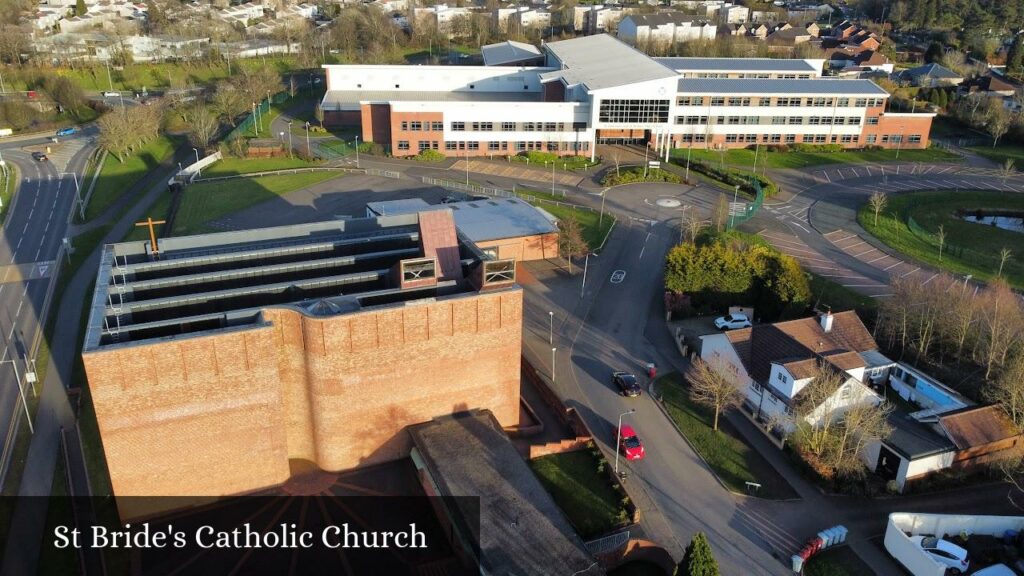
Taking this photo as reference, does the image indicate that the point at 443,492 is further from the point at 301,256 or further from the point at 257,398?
the point at 301,256

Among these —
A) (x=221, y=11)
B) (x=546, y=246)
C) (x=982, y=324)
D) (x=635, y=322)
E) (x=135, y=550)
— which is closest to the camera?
(x=135, y=550)

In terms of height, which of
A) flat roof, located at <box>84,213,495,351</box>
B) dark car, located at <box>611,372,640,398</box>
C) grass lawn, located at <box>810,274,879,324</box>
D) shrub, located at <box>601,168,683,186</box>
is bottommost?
dark car, located at <box>611,372,640,398</box>

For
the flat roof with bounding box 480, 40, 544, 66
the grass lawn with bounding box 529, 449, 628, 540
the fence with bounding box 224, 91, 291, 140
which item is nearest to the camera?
the grass lawn with bounding box 529, 449, 628, 540

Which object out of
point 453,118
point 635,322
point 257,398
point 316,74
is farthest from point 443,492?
point 316,74

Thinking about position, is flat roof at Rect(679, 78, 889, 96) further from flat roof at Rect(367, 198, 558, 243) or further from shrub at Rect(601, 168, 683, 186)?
flat roof at Rect(367, 198, 558, 243)

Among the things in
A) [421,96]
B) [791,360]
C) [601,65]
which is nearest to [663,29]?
[601,65]

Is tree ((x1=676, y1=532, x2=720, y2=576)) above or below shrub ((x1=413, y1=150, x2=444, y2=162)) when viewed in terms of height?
below

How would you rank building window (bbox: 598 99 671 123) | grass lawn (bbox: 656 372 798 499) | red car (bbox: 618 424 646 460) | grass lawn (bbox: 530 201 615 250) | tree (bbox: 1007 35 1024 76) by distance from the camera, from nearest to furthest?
grass lawn (bbox: 656 372 798 499) < red car (bbox: 618 424 646 460) < grass lawn (bbox: 530 201 615 250) < building window (bbox: 598 99 671 123) < tree (bbox: 1007 35 1024 76)

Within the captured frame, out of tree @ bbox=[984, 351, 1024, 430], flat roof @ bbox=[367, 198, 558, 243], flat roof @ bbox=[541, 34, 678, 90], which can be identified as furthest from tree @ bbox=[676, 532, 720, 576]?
flat roof @ bbox=[541, 34, 678, 90]
